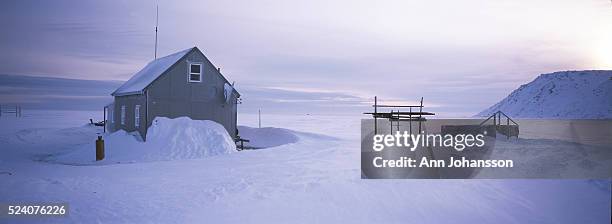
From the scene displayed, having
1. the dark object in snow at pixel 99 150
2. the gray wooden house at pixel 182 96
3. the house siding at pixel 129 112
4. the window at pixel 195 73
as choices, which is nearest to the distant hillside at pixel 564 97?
the gray wooden house at pixel 182 96

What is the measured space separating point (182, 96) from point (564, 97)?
97.8 meters

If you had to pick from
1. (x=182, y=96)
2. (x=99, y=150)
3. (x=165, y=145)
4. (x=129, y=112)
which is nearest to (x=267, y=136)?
(x=182, y=96)

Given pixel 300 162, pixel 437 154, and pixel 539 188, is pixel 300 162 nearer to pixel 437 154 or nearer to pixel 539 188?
pixel 437 154

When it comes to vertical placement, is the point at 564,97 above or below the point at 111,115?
above

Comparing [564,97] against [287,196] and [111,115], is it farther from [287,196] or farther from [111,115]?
[287,196]

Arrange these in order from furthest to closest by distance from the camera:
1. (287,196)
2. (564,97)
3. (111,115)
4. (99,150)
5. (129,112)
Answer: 1. (564,97)
2. (111,115)
3. (129,112)
4. (99,150)
5. (287,196)

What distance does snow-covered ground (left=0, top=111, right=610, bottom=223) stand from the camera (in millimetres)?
8883

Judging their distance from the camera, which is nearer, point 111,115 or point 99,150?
point 99,150

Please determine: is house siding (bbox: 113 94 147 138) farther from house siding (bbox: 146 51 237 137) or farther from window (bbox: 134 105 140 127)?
house siding (bbox: 146 51 237 137)

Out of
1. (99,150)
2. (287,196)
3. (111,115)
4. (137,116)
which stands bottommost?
(287,196)

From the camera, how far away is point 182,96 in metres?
23.5

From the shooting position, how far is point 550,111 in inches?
3351

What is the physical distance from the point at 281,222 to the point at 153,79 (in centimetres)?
1689

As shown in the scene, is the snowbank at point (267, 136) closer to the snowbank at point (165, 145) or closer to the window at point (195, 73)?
the window at point (195, 73)
